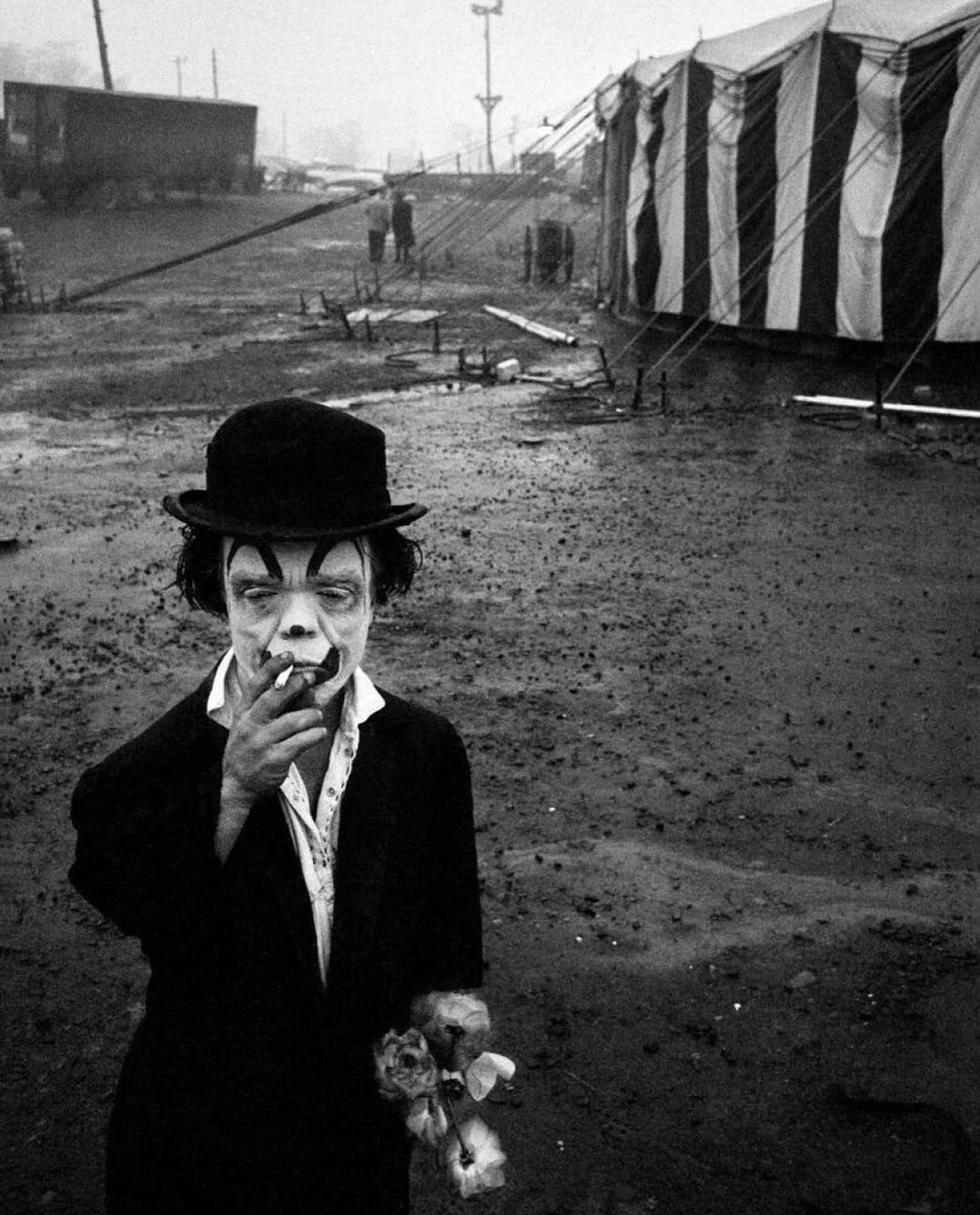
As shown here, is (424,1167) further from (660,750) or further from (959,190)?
(959,190)

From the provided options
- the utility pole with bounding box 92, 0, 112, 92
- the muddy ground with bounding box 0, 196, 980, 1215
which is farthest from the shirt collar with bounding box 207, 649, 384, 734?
the utility pole with bounding box 92, 0, 112, 92

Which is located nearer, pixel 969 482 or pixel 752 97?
pixel 969 482

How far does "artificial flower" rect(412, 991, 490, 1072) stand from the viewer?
1.89m

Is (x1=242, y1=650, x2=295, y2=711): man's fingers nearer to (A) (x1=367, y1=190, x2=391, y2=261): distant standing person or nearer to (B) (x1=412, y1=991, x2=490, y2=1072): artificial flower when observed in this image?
(B) (x1=412, y1=991, x2=490, y2=1072): artificial flower

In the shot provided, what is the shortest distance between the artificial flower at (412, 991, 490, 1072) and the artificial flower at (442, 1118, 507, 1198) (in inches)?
4.5

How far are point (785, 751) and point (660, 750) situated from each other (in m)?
0.54

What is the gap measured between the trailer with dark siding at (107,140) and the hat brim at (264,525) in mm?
36470

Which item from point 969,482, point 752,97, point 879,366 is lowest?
point 969,482

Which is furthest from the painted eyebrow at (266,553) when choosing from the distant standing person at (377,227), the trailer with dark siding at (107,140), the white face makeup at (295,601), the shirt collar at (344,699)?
the trailer with dark siding at (107,140)

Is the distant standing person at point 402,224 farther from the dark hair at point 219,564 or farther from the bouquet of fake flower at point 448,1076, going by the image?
the bouquet of fake flower at point 448,1076

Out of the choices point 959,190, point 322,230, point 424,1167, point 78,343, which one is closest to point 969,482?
point 959,190

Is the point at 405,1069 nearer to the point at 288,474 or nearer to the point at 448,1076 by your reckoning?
the point at 448,1076

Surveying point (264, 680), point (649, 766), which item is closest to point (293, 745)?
point (264, 680)

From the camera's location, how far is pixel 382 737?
1879 millimetres
